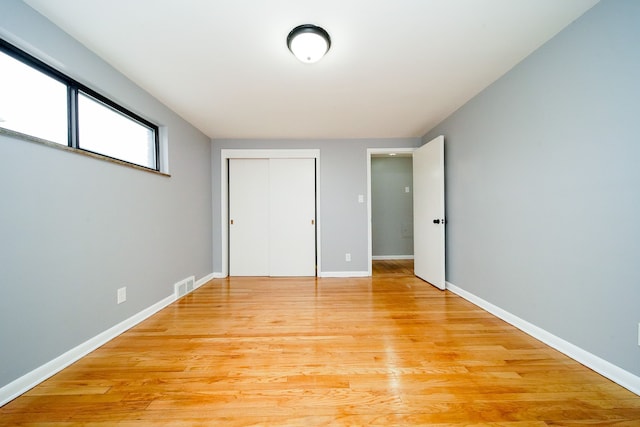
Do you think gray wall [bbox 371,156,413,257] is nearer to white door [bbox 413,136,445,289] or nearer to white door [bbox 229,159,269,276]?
white door [bbox 413,136,445,289]

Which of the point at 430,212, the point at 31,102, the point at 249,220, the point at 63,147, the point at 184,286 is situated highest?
the point at 31,102

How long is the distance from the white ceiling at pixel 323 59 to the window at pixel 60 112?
32cm

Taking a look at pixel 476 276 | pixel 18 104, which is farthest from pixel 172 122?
pixel 476 276

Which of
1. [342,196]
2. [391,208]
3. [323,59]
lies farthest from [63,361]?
[391,208]

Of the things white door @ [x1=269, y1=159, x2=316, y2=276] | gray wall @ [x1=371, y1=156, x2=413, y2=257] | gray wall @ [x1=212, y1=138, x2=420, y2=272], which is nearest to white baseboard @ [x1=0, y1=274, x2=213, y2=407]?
white door @ [x1=269, y1=159, x2=316, y2=276]

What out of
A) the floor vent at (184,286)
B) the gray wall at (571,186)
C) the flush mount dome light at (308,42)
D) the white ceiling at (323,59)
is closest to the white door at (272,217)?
the floor vent at (184,286)

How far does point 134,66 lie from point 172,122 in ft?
2.68

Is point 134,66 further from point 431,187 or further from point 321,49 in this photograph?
point 431,187

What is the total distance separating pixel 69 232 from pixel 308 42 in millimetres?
2046

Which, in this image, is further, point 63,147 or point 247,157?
point 247,157

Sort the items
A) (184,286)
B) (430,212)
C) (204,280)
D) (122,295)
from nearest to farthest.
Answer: (122,295) < (184,286) < (430,212) < (204,280)

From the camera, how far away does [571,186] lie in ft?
4.96

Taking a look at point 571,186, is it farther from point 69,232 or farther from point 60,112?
point 60,112

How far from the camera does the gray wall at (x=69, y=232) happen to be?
122 centimetres
